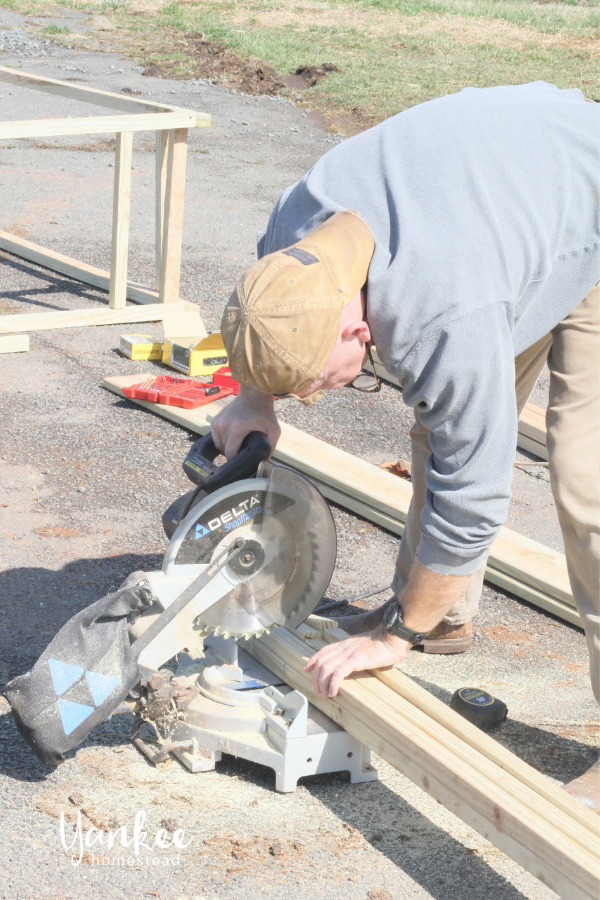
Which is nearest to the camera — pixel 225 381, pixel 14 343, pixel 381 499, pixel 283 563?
pixel 283 563

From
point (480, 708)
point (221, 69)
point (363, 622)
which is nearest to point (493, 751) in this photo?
point (480, 708)

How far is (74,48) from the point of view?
61.6 ft

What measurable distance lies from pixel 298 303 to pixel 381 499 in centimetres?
234

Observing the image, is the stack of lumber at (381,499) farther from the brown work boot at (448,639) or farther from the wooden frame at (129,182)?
the wooden frame at (129,182)

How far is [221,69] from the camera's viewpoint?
17.3 metres

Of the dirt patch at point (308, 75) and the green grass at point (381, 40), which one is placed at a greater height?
the green grass at point (381, 40)

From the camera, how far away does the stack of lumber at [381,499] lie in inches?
150

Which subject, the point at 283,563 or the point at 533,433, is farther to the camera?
the point at 533,433

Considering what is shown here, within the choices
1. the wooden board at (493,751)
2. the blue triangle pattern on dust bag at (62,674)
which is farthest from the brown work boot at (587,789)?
the blue triangle pattern on dust bag at (62,674)

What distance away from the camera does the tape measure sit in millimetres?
2973

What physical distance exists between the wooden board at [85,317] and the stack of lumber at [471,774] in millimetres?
4033

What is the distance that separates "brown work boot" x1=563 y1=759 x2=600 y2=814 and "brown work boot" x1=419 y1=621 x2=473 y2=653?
82cm

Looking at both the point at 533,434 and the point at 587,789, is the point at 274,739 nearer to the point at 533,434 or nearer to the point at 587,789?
the point at 587,789

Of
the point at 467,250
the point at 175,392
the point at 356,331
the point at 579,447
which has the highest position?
the point at 467,250
